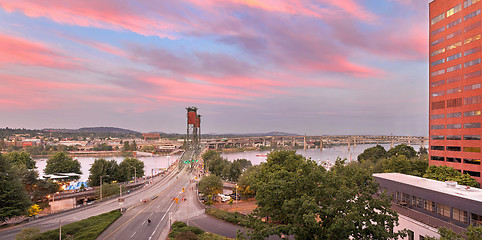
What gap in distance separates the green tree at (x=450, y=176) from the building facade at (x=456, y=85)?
10.1 metres

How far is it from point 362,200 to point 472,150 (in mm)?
45782

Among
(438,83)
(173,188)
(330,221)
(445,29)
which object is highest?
(445,29)

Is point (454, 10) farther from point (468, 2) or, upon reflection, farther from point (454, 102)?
point (454, 102)

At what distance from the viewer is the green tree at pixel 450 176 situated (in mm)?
35947

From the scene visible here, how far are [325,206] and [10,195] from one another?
41375mm

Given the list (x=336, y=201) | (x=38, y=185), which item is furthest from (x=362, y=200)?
(x=38, y=185)

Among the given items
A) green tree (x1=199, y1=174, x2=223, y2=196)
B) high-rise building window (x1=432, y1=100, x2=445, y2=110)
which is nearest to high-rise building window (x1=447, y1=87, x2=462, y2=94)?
high-rise building window (x1=432, y1=100, x2=445, y2=110)

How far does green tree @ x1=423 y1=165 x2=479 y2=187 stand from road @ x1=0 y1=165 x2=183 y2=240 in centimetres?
4860

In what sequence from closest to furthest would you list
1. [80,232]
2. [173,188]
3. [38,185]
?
1. [80,232]
2. [38,185]
3. [173,188]

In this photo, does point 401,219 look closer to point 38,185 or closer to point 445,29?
point 445,29

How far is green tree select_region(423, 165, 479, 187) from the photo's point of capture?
118 feet

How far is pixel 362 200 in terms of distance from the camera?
15531mm

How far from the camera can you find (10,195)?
34250 mm

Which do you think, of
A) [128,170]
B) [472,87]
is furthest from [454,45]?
Result: [128,170]
